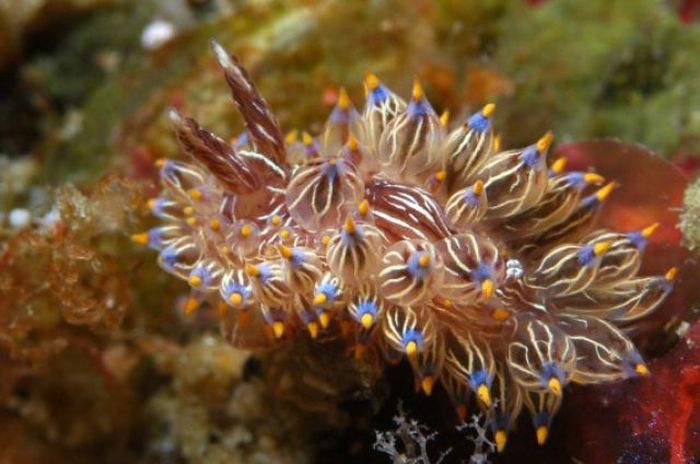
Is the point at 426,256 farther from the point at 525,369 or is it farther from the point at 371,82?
the point at 371,82

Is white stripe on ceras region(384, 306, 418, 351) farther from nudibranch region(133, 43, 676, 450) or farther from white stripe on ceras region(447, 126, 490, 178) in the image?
white stripe on ceras region(447, 126, 490, 178)

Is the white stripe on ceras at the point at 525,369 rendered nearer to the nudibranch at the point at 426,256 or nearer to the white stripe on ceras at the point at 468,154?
the nudibranch at the point at 426,256

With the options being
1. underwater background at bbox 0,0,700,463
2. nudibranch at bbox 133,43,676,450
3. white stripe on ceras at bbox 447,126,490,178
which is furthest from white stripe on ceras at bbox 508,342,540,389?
white stripe on ceras at bbox 447,126,490,178

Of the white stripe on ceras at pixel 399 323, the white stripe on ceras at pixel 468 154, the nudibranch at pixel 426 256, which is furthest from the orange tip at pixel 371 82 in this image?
the white stripe on ceras at pixel 399 323

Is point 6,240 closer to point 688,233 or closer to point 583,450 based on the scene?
point 583,450

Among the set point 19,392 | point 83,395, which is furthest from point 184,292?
point 19,392

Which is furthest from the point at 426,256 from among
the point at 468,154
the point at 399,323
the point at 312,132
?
the point at 312,132

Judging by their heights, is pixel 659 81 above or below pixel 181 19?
above
